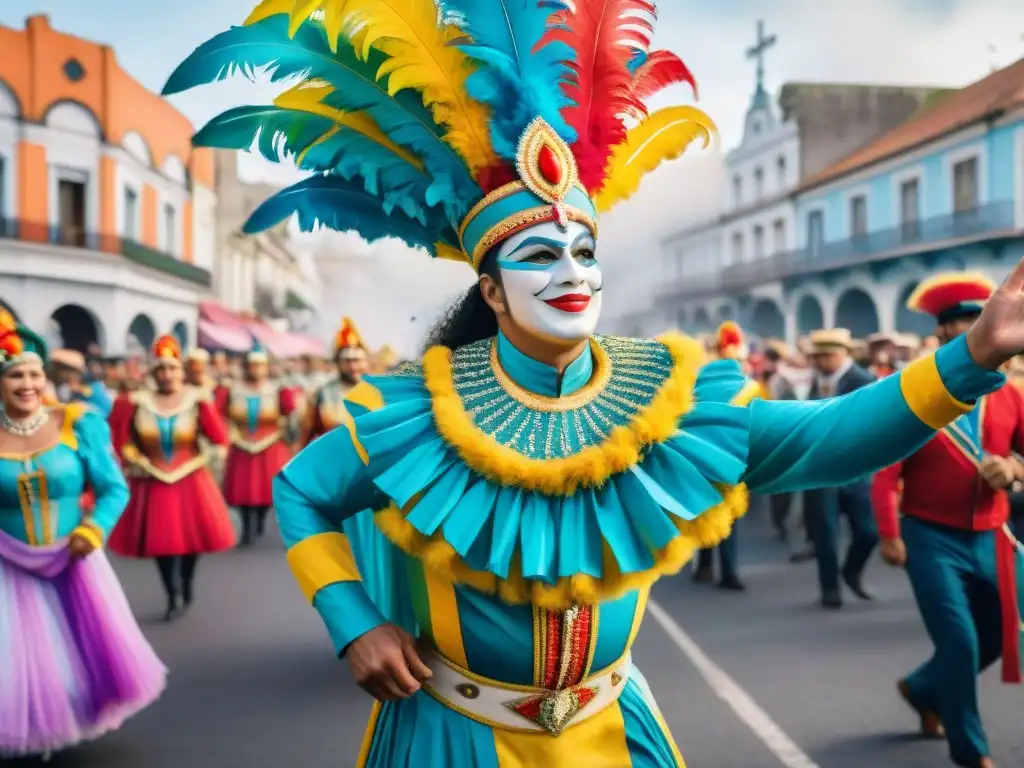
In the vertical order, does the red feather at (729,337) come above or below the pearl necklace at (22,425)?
above

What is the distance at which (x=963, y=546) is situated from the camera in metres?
4.09

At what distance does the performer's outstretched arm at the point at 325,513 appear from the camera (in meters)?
1.97

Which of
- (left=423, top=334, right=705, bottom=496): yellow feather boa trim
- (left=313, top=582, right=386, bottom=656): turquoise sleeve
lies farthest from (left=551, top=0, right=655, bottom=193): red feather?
(left=313, top=582, right=386, bottom=656): turquoise sleeve

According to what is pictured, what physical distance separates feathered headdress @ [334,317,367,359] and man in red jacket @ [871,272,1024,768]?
185 inches

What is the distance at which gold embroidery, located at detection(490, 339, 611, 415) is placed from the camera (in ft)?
7.01

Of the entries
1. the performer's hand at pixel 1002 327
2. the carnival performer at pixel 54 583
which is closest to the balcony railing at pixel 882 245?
the carnival performer at pixel 54 583

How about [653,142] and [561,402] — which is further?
[653,142]

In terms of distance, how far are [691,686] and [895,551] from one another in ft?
4.33

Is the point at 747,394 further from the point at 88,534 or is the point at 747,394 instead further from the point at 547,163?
the point at 88,534

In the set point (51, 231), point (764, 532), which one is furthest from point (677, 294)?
point (764, 532)

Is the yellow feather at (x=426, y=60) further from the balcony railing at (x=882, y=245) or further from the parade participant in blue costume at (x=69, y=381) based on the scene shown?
the balcony railing at (x=882, y=245)

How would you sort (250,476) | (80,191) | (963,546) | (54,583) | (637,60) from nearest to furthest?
(637,60) → (963,546) → (54,583) → (250,476) → (80,191)

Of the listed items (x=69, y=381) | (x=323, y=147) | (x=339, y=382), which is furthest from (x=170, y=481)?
(x=323, y=147)

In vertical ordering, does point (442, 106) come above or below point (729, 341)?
above
